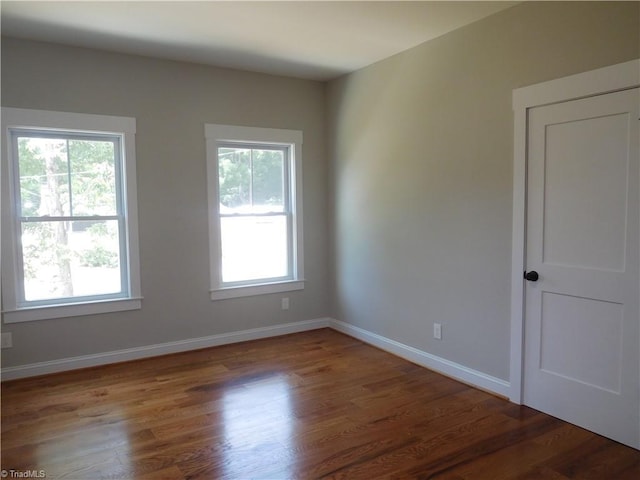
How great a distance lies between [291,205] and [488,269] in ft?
7.41

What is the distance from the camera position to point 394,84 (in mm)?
4086

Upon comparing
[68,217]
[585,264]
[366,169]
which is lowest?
[585,264]

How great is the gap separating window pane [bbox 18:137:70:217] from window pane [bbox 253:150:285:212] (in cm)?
169

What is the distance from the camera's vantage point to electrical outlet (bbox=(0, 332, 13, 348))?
358cm

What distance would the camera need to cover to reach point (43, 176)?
3707mm

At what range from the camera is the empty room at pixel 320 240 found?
260 centimetres

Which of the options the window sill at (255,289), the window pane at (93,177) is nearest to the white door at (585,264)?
the window sill at (255,289)

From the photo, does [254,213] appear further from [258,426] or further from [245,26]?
[258,426]

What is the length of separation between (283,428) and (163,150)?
260 cm

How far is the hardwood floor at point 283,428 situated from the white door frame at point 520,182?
0.30m

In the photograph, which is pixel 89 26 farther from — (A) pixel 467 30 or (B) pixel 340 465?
(B) pixel 340 465

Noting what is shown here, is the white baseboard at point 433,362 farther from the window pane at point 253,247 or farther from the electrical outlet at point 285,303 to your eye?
the window pane at point 253,247

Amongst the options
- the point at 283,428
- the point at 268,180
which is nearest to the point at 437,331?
the point at 283,428

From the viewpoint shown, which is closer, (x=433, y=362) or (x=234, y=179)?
(x=433, y=362)
